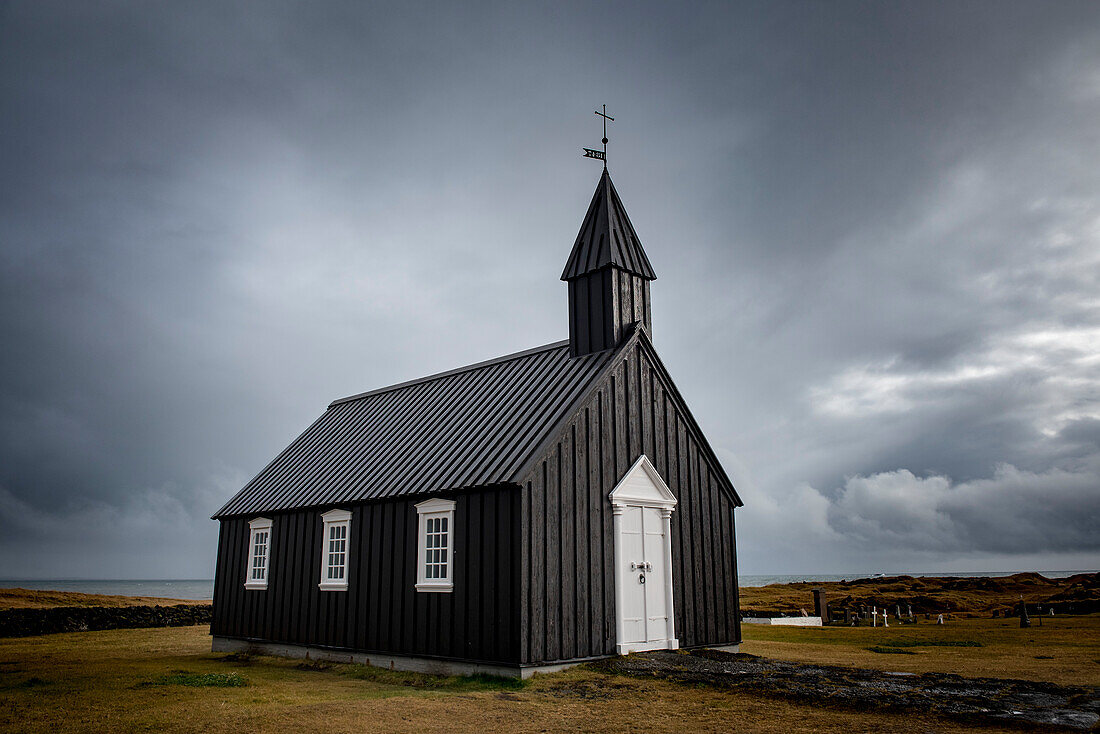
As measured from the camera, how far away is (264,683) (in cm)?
1438

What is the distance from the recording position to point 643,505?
1633cm

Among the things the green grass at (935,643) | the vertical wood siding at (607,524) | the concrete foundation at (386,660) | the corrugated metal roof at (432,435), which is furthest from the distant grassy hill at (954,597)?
the concrete foundation at (386,660)

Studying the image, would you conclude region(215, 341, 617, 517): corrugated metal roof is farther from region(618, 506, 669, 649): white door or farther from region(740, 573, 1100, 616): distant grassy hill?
region(740, 573, 1100, 616): distant grassy hill

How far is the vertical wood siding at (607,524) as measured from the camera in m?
14.0

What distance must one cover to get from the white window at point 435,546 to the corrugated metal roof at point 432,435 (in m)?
→ 0.47

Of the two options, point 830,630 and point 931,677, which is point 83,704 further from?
point 830,630

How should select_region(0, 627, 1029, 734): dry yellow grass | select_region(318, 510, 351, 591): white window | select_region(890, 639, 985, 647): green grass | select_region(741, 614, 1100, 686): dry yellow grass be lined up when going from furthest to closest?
select_region(890, 639, 985, 647): green grass
select_region(318, 510, 351, 591): white window
select_region(741, 614, 1100, 686): dry yellow grass
select_region(0, 627, 1029, 734): dry yellow grass

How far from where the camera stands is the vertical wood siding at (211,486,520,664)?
1398 centimetres

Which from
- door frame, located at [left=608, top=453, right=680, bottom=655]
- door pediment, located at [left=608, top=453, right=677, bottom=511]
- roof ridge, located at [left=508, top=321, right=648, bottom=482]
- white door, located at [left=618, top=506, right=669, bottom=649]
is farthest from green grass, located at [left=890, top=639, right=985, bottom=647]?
roof ridge, located at [left=508, top=321, right=648, bottom=482]

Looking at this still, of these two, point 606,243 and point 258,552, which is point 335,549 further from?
point 606,243

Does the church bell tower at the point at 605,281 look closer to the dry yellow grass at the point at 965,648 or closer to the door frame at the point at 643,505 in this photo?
the door frame at the point at 643,505

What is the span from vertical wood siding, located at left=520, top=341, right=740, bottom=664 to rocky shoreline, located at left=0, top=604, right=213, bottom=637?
22.2 metres

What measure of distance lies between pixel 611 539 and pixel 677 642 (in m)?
2.83

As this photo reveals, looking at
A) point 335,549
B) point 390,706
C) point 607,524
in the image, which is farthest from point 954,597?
point 390,706
